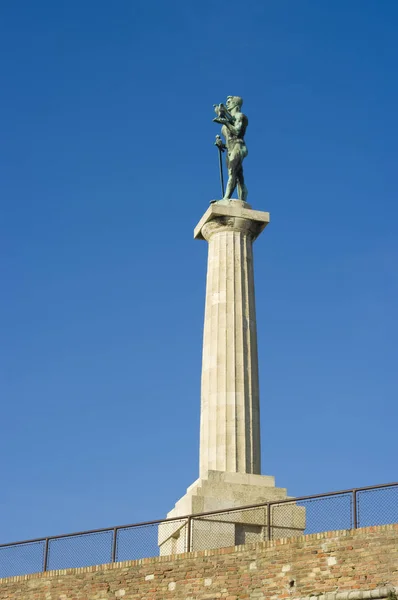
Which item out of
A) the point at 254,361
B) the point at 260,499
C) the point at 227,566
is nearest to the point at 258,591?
the point at 227,566

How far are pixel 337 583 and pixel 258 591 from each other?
6.82ft

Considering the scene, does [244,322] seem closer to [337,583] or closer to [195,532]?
[195,532]

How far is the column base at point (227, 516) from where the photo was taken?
31.5 meters

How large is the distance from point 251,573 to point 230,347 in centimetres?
1024

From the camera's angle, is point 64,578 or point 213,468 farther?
point 213,468

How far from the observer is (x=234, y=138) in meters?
39.5

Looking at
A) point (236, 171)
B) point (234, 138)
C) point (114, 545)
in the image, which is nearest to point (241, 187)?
point (236, 171)

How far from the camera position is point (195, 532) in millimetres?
31344

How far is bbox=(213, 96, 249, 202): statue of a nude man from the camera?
39.0 metres

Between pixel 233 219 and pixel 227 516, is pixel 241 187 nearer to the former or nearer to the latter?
pixel 233 219

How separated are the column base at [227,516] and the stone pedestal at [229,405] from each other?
0.03 meters

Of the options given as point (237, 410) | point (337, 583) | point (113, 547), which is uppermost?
point (237, 410)

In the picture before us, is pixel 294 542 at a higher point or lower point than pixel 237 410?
lower

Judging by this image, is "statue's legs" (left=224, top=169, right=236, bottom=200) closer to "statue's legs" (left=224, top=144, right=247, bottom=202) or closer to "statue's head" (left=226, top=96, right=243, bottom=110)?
"statue's legs" (left=224, top=144, right=247, bottom=202)
